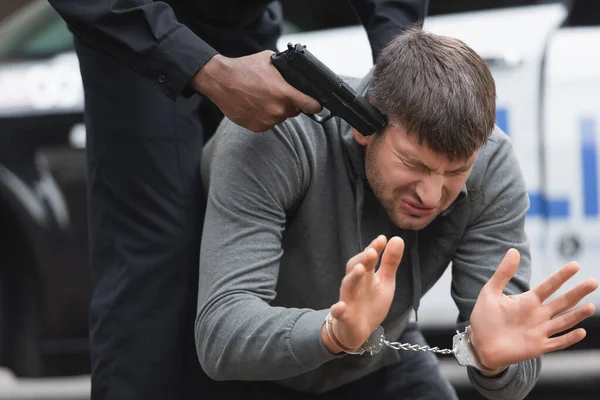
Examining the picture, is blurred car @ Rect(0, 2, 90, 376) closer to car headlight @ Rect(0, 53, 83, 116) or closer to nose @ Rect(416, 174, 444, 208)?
car headlight @ Rect(0, 53, 83, 116)

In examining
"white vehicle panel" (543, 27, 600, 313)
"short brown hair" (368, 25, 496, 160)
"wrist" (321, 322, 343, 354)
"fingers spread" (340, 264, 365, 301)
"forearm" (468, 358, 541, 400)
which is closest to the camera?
"fingers spread" (340, 264, 365, 301)

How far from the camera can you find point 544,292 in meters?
1.62

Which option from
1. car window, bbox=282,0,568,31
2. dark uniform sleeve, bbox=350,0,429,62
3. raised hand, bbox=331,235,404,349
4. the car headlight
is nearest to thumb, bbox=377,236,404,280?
raised hand, bbox=331,235,404,349

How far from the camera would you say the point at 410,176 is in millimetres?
1729

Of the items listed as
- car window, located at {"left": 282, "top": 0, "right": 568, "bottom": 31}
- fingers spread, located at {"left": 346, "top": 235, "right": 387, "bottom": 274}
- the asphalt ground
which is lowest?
the asphalt ground

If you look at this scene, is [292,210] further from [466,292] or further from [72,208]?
[72,208]

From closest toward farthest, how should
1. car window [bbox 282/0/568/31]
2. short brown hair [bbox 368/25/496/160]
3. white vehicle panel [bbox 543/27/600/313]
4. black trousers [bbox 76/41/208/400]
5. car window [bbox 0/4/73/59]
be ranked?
short brown hair [bbox 368/25/496/160] → black trousers [bbox 76/41/208/400] → white vehicle panel [bbox 543/27/600/313] → car window [bbox 282/0/568/31] → car window [bbox 0/4/73/59]

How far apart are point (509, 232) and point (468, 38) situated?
4.63 feet

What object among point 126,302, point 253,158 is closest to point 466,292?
point 253,158

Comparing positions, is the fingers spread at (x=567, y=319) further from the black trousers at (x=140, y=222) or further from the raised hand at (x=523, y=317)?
the black trousers at (x=140, y=222)

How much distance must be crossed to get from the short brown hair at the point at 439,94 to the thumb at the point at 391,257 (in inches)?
9.5

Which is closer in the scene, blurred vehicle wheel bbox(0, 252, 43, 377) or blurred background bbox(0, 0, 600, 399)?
blurred background bbox(0, 0, 600, 399)

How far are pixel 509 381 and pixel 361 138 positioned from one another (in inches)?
19.3

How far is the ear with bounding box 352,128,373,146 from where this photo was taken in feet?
5.89
